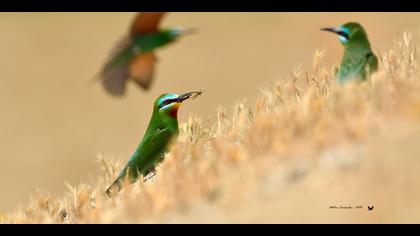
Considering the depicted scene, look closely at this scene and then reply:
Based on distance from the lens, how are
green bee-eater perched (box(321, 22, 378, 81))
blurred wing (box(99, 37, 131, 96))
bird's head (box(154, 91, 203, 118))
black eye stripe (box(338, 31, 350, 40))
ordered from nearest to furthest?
1. green bee-eater perched (box(321, 22, 378, 81))
2. black eye stripe (box(338, 31, 350, 40))
3. blurred wing (box(99, 37, 131, 96))
4. bird's head (box(154, 91, 203, 118))

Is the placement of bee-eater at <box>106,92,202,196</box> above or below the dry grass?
below

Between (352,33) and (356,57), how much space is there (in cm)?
16

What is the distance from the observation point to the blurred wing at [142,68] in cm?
513

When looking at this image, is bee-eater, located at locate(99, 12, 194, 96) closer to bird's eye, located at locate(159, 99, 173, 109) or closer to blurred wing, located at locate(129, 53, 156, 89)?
blurred wing, located at locate(129, 53, 156, 89)

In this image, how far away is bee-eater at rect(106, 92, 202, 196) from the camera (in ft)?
17.4

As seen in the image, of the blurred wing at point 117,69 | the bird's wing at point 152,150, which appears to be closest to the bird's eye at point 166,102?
the bird's wing at point 152,150

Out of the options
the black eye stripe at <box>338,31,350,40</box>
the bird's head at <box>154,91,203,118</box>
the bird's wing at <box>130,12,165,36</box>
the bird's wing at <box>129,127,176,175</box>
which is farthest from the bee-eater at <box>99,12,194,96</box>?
the black eye stripe at <box>338,31,350,40</box>

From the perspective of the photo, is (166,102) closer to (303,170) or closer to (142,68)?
(142,68)

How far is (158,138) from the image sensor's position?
5.36m

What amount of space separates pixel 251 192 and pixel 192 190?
34 centimetres

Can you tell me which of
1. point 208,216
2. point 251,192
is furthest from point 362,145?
point 208,216

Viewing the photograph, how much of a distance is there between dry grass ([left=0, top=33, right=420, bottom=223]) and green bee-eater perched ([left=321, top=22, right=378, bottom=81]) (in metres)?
0.11

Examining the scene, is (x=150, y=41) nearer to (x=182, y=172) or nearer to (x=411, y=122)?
(x=182, y=172)
